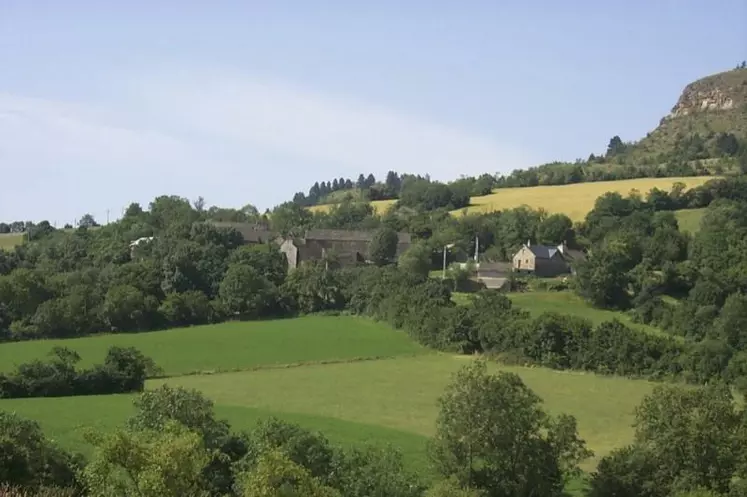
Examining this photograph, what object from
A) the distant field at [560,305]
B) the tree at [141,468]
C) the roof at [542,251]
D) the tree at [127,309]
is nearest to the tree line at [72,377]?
the tree at [127,309]

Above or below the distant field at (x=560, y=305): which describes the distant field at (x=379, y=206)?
above

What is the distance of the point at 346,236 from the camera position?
9238cm

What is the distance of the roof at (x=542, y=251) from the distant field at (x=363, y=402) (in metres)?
28.2

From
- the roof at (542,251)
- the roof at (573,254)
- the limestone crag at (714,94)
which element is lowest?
the roof at (573,254)

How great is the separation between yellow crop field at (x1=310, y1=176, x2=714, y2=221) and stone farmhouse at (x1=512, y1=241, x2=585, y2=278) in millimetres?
13598

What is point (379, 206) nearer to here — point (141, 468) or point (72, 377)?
point (72, 377)

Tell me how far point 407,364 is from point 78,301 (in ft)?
84.3

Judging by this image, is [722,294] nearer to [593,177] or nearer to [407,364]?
[407,364]

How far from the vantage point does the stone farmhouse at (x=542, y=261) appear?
77.2 meters

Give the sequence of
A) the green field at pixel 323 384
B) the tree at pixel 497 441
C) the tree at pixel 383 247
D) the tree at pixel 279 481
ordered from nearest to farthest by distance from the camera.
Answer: the tree at pixel 279 481 < the tree at pixel 497 441 < the green field at pixel 323 384 < the tree at pixel 383 247

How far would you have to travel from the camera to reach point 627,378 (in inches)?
1850

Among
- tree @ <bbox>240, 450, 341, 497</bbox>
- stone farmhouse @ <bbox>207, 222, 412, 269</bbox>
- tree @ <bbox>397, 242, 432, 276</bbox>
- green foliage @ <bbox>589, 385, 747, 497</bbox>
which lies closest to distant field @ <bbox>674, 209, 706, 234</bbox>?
tree @ <bbox>397, 242, 432, 276</bbox>

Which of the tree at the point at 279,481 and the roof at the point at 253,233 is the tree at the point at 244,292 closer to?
the roof at the point at 253,233

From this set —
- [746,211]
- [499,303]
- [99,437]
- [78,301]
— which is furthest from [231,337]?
[746,211]
